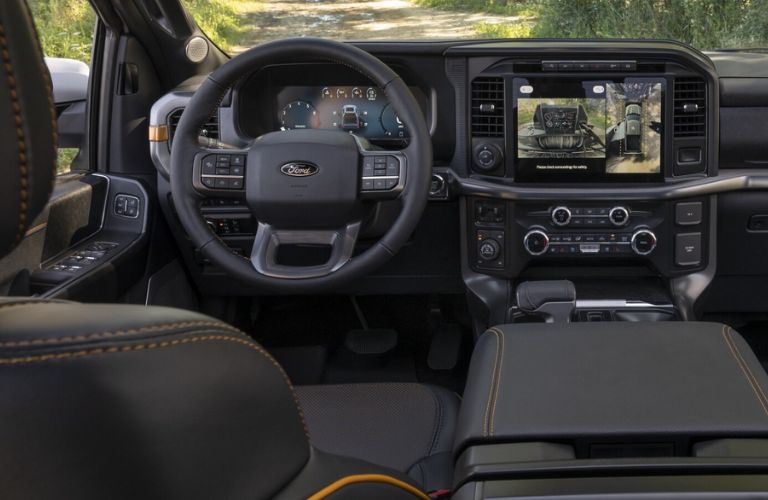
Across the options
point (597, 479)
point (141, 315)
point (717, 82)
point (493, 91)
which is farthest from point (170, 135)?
point (141, 315)

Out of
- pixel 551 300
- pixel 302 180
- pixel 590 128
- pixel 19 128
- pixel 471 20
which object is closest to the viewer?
pixel 19 128

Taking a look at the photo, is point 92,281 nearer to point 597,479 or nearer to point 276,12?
point 276,12

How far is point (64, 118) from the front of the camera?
2945 mm

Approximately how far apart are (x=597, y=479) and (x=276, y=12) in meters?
1.97

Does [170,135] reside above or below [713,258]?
above

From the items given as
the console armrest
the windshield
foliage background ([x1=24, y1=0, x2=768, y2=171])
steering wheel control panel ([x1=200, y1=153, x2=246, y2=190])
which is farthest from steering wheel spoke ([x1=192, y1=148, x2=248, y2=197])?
the console armrest

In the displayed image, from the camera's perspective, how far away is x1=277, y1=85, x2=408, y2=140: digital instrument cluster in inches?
117

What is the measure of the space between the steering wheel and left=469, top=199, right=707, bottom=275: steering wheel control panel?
69 centimetres

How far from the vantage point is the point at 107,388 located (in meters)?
0.75

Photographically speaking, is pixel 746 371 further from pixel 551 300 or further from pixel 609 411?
pixel 551 300

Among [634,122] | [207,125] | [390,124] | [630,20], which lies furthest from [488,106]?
[207,125]

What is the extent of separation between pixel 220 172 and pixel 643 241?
137 cm

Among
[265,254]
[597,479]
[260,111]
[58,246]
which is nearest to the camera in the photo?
[597,479]

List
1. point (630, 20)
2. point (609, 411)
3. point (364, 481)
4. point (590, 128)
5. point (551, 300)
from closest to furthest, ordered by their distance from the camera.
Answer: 1. point (364, 481)
2. point (609, 411)
3. point (551, 300)
4. point (590, 128)
5. point (630, 20)
